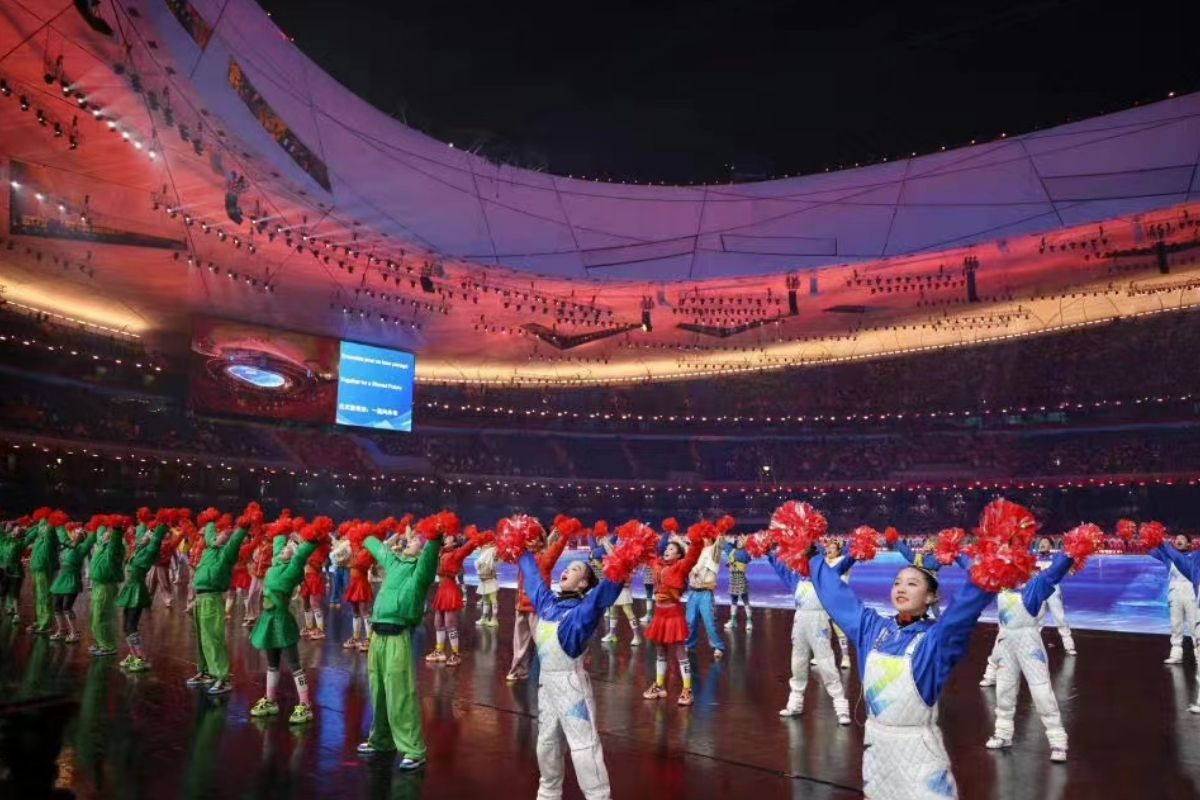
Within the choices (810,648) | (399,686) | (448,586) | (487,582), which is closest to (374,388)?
(487,582)

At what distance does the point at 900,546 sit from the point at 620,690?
3.82 m

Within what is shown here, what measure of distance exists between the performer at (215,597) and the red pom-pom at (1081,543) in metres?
7.89

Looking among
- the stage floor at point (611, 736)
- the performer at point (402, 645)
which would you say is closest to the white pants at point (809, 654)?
the stage floor at point (611, 736)

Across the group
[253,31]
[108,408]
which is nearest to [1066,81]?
[253,31]

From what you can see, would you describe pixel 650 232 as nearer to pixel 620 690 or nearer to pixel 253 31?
pixel 253 31

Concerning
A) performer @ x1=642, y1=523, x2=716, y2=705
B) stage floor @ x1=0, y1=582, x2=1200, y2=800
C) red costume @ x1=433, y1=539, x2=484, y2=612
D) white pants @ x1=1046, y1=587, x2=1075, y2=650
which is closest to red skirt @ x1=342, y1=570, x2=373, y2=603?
stage floor @ x1=0, y1=582, x2=1200, y2=800

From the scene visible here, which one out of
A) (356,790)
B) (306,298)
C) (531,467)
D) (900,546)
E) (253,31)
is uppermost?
(253,31)

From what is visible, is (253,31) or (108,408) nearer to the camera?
(253,31)

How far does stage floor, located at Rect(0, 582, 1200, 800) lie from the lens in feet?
21.7

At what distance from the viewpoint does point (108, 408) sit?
3294cm

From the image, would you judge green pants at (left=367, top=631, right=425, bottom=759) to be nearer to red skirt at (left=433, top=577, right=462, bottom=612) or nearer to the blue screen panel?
red skirt at (left=433, top=577, right=462, bottom=612)

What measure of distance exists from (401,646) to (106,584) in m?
7.28

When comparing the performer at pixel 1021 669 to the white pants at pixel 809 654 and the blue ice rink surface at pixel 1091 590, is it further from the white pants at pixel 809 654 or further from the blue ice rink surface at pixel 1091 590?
the blue ice rink surface at pixel 1091 590

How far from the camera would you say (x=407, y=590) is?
7.16 m
